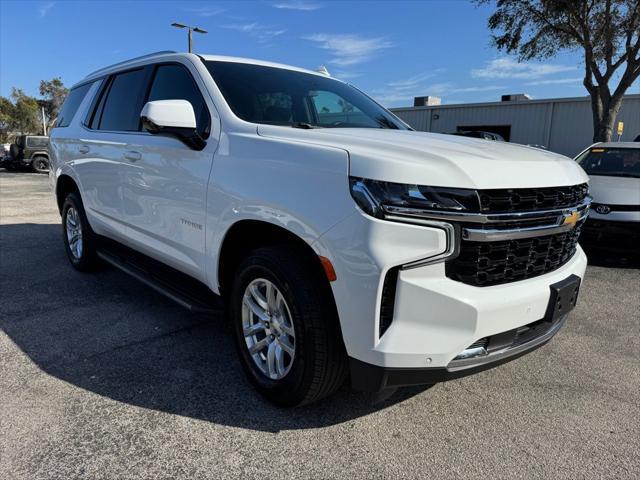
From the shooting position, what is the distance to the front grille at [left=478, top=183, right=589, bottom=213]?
2131mm

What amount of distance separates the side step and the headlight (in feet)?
4.74

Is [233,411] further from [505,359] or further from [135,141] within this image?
[135,141]

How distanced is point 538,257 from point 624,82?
15.2m

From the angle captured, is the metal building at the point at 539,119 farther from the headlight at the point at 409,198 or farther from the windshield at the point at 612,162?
the headlight at the point at 409,198

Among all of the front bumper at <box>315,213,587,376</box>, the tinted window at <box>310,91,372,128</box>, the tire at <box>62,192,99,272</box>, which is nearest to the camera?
the front bumper at <box>315,213,587,376</box>

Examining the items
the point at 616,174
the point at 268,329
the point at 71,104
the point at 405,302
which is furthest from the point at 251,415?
the point at 616,174

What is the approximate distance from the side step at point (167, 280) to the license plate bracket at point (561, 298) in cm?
189

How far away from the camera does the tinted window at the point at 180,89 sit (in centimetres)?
312

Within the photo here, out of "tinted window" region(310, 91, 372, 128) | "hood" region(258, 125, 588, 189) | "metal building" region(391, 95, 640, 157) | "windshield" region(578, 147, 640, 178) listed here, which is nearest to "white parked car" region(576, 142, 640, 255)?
"windshield" region(578, 147, 640, 178)

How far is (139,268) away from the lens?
3.90 meters

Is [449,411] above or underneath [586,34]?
underneath

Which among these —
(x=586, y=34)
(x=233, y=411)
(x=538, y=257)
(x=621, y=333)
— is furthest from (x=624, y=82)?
(x=233, y=411)

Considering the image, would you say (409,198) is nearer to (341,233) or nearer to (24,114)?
(341,233)

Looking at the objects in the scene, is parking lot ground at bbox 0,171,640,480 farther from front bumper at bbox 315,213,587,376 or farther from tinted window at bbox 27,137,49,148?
tinted window at bbox 27,137,49,148
